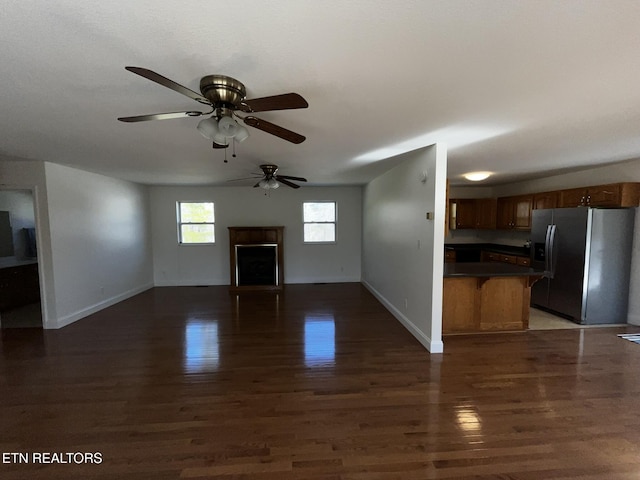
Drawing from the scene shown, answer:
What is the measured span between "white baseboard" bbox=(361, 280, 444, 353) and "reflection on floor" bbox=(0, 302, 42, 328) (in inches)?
206

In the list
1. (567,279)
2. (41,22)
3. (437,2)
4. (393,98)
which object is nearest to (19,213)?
(41,22)

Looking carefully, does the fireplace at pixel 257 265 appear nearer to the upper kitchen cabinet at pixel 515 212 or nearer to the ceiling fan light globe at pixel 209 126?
the ceiling fan light globe at pixel 209 126

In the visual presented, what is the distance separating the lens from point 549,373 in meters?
2.73

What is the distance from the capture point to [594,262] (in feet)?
13.0

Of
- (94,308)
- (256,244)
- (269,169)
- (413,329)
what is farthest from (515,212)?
(94,308)

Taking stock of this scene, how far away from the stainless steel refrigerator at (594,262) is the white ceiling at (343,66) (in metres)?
1.60

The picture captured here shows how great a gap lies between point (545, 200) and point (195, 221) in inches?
283

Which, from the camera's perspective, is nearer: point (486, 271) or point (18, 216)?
point (486, 271)

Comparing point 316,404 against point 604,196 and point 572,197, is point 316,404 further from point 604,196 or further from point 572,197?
point 572,197

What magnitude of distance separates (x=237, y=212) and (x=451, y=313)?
197 inches

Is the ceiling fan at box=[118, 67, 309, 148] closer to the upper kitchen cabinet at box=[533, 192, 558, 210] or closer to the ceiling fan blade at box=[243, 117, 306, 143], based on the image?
the ceiling fan blade at box=[243, 117, 306, 143]

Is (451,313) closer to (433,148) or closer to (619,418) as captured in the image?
(619,418)

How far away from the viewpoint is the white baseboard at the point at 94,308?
13.0ft

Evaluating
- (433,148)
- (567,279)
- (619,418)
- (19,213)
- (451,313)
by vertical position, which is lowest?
(619,418)
